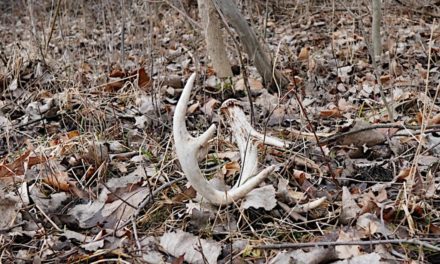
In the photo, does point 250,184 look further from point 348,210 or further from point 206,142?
point 348,210

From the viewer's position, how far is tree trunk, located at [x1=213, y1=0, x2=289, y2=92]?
14.9 feet

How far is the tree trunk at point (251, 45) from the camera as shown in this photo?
14.9ft

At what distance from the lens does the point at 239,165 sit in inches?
113

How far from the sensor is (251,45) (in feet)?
15.3

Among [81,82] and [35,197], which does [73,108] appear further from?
[35,197]

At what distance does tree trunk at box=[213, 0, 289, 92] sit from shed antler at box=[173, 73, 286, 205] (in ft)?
5.53

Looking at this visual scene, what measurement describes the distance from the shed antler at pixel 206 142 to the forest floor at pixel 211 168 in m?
0.08

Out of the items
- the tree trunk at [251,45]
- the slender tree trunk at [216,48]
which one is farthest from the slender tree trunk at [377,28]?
the slender tree trunk at [216,48]

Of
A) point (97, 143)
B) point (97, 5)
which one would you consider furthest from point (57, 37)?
point (97, 143)

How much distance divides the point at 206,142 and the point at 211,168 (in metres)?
0.60

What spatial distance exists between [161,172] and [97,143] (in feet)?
1.62

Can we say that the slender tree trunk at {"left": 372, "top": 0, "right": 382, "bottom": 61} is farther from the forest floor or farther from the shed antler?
the shed antler

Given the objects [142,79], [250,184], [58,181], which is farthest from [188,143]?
[142,79]

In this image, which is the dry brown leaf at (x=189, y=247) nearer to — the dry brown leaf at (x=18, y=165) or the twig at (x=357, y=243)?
the twig at (x=357, y=243)
